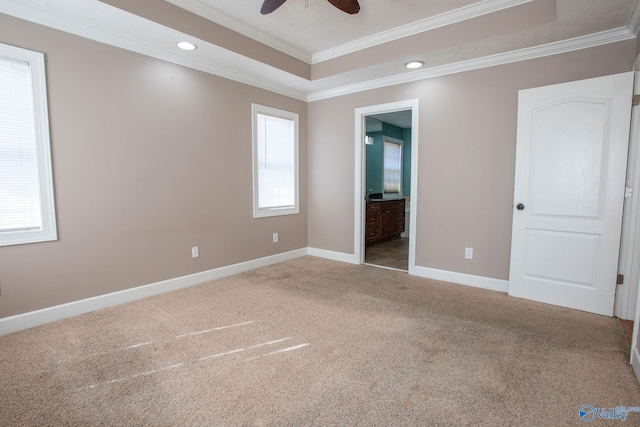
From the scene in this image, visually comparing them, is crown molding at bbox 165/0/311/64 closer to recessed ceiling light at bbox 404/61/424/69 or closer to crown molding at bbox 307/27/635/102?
crown molding at bbox 307/27/635/102

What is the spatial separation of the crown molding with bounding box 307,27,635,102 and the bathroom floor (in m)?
2.48

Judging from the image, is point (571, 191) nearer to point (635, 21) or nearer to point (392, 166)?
point (635, 21)

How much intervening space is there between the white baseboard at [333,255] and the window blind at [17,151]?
340 cm

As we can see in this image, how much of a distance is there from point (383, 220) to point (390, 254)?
3.40 ft

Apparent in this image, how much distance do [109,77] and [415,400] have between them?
138 inches

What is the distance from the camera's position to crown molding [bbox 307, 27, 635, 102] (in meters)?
2.72

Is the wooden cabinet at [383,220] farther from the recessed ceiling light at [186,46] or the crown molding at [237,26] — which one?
the recessed ceiling light at [186,46]

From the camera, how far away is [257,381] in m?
1.85

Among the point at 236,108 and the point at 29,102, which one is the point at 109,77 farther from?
the point at 236,108

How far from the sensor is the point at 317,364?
2020mm

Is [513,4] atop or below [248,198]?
atop

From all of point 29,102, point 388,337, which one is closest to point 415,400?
point 388,337

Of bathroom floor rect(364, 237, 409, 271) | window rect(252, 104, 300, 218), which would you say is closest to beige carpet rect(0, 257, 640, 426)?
Answer: bathroom floor rect(364, 237, 409, 271)

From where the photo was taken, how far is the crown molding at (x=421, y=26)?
274 cm
